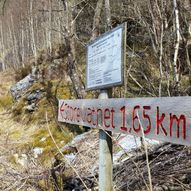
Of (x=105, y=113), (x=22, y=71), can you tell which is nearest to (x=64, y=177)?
(x=105, y=113)

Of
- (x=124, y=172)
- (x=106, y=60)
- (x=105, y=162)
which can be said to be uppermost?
(x=106, y=60)

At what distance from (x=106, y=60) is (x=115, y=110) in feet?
1.47

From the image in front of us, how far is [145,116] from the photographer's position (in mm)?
2006

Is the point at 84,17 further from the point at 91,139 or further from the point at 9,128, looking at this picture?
the point at 91,139

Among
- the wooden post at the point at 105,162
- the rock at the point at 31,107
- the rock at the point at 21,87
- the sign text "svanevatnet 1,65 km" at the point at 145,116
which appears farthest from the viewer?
the rock at the point at 21,87

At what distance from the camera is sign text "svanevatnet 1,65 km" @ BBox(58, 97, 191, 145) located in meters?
1.72

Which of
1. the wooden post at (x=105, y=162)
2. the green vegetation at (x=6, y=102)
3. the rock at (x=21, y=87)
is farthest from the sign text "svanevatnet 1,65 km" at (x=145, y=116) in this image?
the green vegetation at (x=6, y=102)

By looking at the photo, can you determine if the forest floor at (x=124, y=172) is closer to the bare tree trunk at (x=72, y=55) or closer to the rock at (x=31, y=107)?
the bare tree trunk at (x=72, y=55)

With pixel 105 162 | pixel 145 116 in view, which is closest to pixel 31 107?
pixel 105 162

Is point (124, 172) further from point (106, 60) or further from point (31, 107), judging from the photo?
point (31, 107)

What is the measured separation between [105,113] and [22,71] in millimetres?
14722

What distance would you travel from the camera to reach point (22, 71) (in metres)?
16.8

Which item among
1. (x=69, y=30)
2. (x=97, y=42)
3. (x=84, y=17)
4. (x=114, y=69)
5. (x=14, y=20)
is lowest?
(x=114, y=69)

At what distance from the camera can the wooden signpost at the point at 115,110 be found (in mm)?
1767
